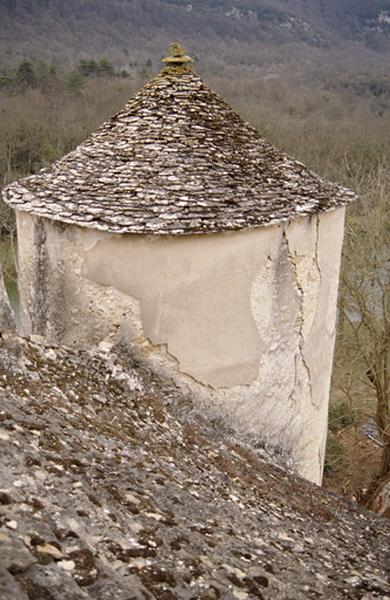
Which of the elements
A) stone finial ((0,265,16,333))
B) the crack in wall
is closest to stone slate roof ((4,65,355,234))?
the crack in wall

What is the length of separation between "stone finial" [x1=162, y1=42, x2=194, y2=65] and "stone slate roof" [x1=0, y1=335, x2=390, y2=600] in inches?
123

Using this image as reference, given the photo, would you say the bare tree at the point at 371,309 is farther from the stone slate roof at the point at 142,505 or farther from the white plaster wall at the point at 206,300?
the stone slate roof at the point at 142,505

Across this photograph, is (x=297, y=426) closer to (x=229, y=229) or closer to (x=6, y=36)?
(x=229, y=229)

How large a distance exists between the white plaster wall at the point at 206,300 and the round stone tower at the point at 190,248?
0.04ft

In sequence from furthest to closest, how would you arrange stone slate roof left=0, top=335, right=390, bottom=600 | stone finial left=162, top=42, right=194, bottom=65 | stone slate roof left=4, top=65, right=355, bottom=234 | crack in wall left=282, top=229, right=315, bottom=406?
stone finial left=162, top=42, right=194, bottom=65 < crack in wall left=282, top=229, right=315, bottom=406 < stone slate roof left=4, top=65, right=355, bottom=234 < stone slate roof left=0, top=335, right=390, bottom=600

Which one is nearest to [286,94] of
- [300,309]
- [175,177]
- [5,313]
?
[300,309]

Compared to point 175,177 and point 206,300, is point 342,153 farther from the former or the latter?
point 206,300

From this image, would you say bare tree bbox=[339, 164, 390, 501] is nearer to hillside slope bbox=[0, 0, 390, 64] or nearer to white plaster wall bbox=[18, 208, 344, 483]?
white plaster wall bbox=[18, 208, 344, 483]

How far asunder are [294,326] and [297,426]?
1.24m

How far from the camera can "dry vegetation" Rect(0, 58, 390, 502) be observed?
11891 millimetres

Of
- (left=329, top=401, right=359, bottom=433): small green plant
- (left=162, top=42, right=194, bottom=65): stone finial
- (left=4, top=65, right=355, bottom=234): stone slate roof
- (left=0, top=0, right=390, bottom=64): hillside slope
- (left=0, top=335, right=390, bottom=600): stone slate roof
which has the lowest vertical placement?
(left=329, top=401, right=359, bottom=433): small green plant

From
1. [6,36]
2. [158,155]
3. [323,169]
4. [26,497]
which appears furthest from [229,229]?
[6,36]

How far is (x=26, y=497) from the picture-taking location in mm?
2879

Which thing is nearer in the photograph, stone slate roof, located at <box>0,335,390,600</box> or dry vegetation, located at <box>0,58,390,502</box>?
stone slate roof, located at <box>0,335,390,600</box>
